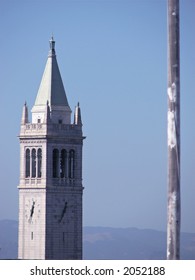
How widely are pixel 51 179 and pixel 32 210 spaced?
198 centimetres

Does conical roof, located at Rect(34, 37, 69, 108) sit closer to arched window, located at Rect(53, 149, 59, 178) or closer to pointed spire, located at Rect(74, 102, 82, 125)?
pointed spire, located at Rect(74, 102, 82, 125)

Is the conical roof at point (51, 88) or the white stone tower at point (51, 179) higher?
the conical roof at point (51, 88)

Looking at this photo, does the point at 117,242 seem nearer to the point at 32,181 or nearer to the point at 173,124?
the point at 32,181

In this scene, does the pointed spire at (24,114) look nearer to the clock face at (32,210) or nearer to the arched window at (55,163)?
the arched window at (55,163)

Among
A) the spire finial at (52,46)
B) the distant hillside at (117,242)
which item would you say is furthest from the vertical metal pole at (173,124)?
the spire finial at (52,46)

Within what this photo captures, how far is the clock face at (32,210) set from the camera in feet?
258

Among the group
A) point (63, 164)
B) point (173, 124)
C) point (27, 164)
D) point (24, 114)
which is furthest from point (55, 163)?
point (173, 124)

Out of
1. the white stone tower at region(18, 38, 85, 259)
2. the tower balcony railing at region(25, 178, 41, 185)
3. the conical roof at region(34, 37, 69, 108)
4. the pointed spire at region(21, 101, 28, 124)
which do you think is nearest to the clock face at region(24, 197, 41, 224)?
the white stone tower at region(18, 38, 85, 259)

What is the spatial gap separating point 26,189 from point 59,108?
461cm
